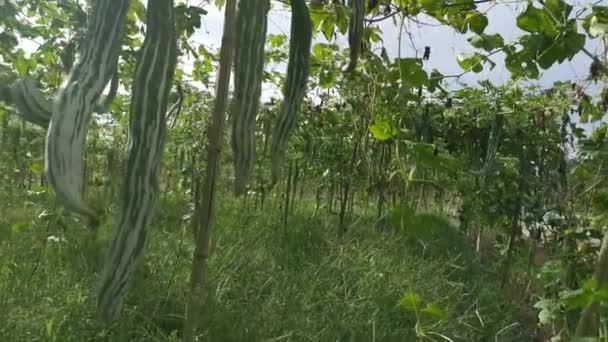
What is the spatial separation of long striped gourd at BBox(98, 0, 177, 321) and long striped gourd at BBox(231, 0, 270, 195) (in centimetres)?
8

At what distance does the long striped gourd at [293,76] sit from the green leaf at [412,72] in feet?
2.07

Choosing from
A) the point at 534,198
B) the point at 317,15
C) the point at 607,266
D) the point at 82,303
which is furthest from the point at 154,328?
the point at 534,198

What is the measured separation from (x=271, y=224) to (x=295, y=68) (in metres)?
3.14

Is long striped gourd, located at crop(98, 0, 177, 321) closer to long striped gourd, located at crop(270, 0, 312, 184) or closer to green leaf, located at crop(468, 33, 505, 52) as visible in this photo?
long striped gourd, located at crop(270, 0, 312, 184)

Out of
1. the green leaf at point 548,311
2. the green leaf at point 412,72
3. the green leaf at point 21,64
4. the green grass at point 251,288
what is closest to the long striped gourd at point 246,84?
the green leaf at point 412,72

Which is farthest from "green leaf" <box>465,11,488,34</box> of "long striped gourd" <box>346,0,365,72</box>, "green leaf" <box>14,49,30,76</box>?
"green leaf" <box>14,49,30,76</box>

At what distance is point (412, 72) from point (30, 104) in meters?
0.95

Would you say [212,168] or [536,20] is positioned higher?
[536,20]

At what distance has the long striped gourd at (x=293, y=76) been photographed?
812 mm

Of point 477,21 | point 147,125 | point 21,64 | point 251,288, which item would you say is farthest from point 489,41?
point 21,64

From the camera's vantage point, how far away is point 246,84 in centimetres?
78

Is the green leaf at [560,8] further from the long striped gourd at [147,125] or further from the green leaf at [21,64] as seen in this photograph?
the green leaf at [21,64]

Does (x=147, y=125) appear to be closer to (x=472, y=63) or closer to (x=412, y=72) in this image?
(x=412, y=72)

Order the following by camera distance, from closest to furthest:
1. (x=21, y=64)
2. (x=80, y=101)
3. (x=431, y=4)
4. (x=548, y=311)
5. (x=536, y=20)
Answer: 1. (x=80, y=101)
2. (x=536, y=20)
3. (x=431, y=4)
4. (x=548, y=311)
5. (x=21, y=64)
